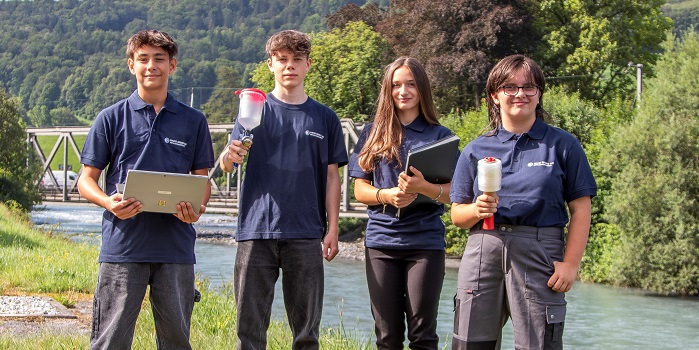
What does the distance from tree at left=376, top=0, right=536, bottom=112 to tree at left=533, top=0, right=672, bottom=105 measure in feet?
3.85

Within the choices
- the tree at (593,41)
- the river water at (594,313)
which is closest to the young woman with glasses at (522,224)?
the river water at (594,313)

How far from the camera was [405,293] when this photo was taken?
467 centimetres

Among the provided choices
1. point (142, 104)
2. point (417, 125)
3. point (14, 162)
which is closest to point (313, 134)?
point (417, 125)

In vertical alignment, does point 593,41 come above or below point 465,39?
above

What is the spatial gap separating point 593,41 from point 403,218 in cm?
3399

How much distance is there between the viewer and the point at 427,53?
36.6 meters

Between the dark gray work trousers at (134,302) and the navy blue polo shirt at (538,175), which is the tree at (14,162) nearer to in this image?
the dark gray work trousers at (134,302)

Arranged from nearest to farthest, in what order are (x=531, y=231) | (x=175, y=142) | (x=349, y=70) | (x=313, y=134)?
(x=531, y=231)
(x=175, y=142)
(x=313, y=134)
(x=349, y=70)

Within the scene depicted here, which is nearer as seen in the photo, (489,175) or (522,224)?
(489,175)

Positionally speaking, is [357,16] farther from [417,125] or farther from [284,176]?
[284,176]

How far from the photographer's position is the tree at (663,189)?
77.8 ft

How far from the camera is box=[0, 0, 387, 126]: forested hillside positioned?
133625 millimetres

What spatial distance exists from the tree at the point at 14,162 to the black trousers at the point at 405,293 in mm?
28650

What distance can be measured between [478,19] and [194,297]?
3207 centimetres
